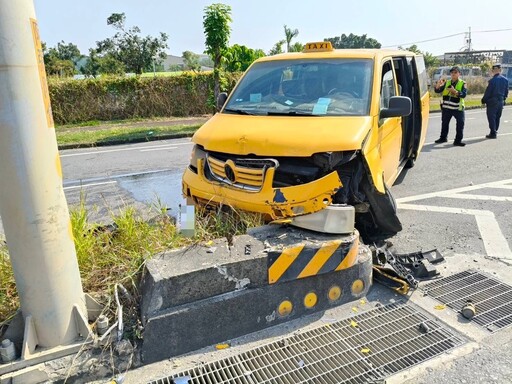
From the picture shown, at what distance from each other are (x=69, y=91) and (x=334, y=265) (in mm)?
15671

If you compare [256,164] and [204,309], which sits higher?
[256,164]

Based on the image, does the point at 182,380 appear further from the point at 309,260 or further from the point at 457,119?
the point at 457,119

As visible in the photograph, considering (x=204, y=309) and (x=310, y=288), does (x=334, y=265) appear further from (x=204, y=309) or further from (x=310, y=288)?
(x=204, y=309)

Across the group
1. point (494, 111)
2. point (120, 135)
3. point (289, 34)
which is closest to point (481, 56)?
point (289, 34)

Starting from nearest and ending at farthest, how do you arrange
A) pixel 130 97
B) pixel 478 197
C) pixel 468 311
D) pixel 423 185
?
1. pixel 468 311
2. pixel 478 197
3. pixel 423 185
4. pixel 130 97

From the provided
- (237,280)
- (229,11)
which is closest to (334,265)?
(237,280)

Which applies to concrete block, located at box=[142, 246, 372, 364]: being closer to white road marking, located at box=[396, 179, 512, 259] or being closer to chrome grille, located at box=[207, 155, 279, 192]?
chrome grille, located at box=[207, 155, 279, 192]

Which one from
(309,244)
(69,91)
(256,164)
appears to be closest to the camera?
(309,244)

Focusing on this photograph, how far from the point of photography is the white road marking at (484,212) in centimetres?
462

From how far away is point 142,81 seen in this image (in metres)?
17.5

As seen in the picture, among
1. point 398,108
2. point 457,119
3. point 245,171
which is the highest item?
A: point 398,108

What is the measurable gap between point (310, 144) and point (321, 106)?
92 cm

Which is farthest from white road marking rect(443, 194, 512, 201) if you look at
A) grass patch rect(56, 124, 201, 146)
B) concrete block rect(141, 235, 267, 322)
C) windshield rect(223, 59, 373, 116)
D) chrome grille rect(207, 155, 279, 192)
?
grass patch rect(56, 124, 201, 146)

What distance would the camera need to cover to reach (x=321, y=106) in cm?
442
